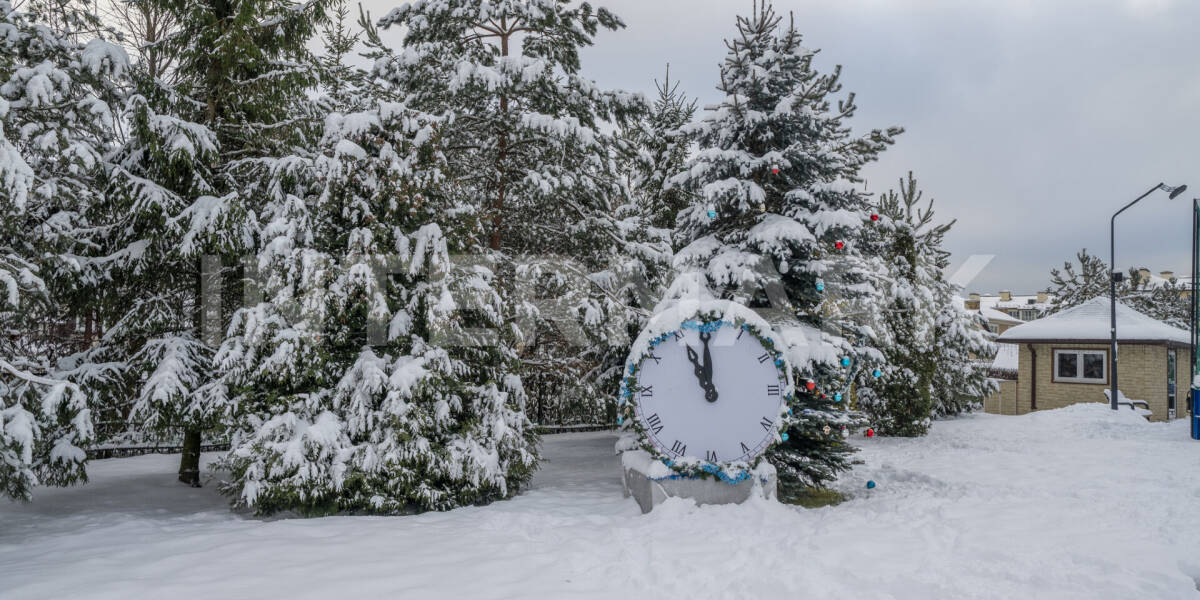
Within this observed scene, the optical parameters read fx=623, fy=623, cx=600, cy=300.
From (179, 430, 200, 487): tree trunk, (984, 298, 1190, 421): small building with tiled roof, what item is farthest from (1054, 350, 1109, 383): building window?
(179, 430, 200, 487): tree trunk

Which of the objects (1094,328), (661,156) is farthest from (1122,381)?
(661,156)

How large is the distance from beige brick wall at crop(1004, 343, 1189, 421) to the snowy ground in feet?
58.8

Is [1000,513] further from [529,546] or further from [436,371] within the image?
[436,371]

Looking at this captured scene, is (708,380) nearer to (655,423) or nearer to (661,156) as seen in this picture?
(655,423)

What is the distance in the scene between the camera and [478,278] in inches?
293

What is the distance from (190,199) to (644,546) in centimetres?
743

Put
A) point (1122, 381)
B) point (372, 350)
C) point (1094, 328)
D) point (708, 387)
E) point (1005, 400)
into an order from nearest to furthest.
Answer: point (708, 387)
point (372, 350)
point (1122, 381)
point (1094, 328)
point (1005, 400)

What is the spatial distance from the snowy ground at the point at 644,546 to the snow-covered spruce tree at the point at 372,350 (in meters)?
0.43

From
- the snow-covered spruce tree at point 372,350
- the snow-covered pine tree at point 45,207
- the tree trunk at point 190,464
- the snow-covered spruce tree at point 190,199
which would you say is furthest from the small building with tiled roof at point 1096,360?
the snow-covered pine tree at point 45,207

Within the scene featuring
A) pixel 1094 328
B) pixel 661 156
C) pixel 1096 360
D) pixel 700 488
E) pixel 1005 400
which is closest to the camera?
pixel 700 488

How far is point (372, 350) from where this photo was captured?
704cm

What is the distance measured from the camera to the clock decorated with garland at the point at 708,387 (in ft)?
21.3

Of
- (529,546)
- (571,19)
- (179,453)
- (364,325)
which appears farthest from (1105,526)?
(179,453)

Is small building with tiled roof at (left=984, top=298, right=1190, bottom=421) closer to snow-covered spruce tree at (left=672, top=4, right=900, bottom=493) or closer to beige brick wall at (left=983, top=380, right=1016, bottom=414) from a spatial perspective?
beige brick wall at (left=983, top=380, right=1016, bottom=414)
